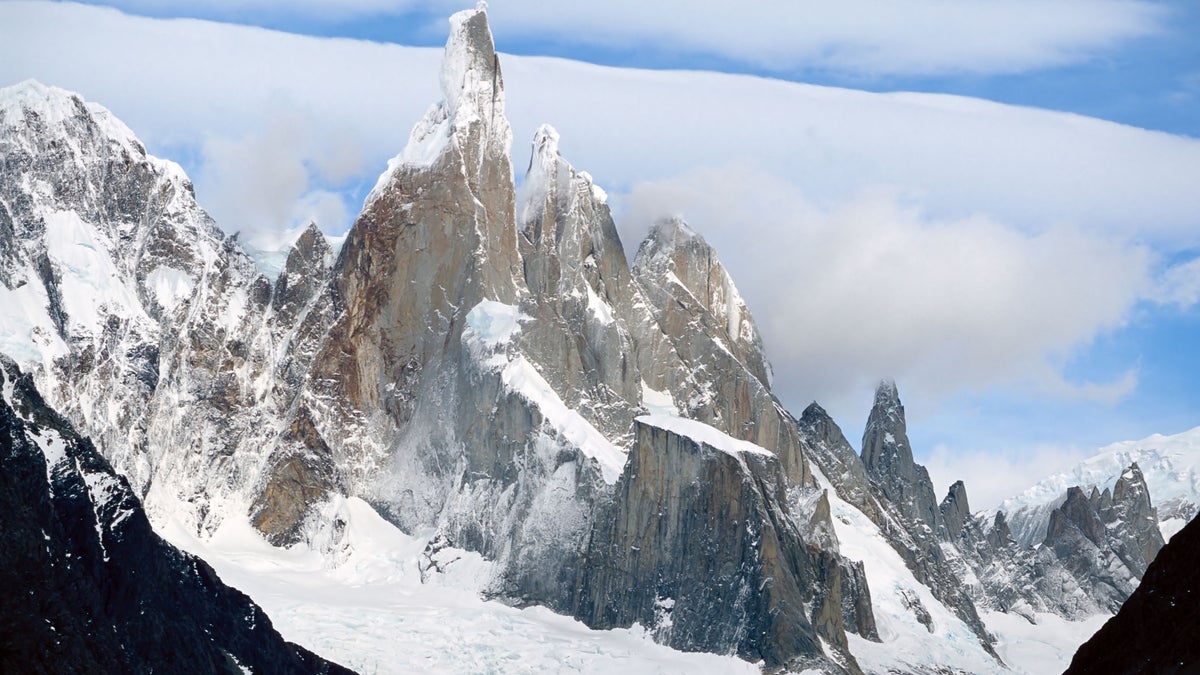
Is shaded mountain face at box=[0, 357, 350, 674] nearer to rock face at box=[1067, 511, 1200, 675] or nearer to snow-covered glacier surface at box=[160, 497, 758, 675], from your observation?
snow-covered glacier surface at box=[160, 497, 758, 675]

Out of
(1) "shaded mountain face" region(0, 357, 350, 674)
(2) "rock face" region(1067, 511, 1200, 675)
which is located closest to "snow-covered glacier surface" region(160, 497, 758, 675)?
(1) "shaded mountain face" region(0, 357, 350, 674)

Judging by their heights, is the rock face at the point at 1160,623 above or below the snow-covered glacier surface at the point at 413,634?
below

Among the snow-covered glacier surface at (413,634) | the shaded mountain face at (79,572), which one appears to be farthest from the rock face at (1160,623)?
the snow-covered glacier surface at (413,634)

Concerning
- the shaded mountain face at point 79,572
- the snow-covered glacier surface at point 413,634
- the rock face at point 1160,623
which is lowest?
the rock face at point 1160,623

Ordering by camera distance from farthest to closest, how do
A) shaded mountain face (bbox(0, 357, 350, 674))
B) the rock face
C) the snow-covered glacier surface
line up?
the snow-covered glacier surface < shaded mountain face (bbox(0, 357, 350, 674)) < the rock face

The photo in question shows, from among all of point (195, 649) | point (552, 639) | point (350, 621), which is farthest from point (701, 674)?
point (195, 649)

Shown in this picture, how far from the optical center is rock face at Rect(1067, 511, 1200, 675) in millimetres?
67594

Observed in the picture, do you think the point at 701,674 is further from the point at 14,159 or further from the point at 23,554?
the point at 23,554

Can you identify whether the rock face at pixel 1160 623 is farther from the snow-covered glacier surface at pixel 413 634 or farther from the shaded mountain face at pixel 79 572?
the snow-covered glacier surface at pixel 413 634

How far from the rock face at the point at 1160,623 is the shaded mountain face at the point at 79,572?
59.6 meters

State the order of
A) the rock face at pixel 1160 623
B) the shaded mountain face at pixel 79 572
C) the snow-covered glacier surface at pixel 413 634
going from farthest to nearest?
the snow-covered glacier surface at pixel 413 634, the shaded mountain face at pixel 79 572, the rock face at pixel 1160 623

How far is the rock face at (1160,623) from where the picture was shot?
6759 cm

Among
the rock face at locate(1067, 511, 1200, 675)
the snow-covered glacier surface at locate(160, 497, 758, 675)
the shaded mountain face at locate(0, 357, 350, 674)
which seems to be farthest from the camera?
the snow-covered glacier surface at locate(160, 497, 758, 675)

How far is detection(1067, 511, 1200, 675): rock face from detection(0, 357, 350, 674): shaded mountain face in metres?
59.6
